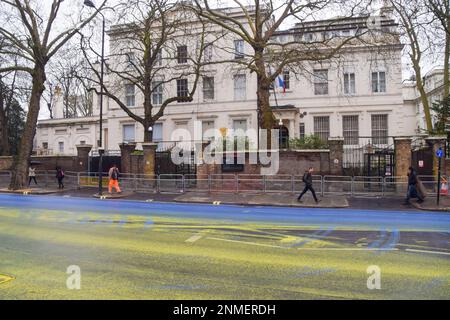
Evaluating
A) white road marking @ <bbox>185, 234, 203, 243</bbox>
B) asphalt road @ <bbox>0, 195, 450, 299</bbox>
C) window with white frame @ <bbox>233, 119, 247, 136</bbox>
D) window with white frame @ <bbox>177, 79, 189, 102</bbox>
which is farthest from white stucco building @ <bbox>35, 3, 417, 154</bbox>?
white road marking @ <bbox>185, 234, 203, 243</bbox>

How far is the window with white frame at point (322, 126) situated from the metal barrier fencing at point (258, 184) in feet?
49.8

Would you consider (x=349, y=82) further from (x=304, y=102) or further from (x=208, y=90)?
(x=208, y=90)

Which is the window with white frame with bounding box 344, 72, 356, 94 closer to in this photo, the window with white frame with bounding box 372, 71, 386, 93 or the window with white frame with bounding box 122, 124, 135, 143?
the window with white frame with bounding box 372, 71, 386, 93

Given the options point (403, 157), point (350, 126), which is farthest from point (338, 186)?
point (350, 126)

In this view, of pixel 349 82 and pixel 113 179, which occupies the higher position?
pixel 349 82

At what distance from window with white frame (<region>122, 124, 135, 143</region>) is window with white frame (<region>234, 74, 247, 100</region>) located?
40.3 ft

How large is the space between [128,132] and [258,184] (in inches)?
937

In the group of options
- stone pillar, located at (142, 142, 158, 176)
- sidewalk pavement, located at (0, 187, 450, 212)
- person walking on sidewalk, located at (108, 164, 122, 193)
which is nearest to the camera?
sidewalk pavement, located at (0, 187, 450, 212)

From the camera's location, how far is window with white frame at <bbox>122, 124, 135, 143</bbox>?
136 feet

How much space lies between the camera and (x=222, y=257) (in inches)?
305

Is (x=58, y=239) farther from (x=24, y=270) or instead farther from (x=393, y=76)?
(x=393, y=76)

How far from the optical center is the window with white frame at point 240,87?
38.1m
